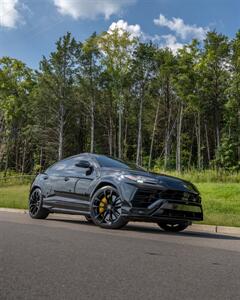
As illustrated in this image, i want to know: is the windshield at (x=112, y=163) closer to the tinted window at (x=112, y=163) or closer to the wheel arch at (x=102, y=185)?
the tinted window at (x=112, y=163)

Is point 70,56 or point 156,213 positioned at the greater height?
point 70,56

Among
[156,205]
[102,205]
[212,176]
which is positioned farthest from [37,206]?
[212,176]

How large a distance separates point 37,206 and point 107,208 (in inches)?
108

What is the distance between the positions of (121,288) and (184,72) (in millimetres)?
47522

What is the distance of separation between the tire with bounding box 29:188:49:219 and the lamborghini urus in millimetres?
184

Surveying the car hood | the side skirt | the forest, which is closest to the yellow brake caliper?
the side skirt

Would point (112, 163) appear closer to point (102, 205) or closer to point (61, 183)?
point (102, 205)

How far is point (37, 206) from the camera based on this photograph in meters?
11.2

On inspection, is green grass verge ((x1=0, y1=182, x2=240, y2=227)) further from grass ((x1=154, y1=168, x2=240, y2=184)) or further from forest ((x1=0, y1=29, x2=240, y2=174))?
forest ((x1=0, y1=29, x2=240, y2=174))

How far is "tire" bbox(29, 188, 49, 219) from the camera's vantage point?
1110cm

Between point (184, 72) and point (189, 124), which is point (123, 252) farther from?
point (189, 124)

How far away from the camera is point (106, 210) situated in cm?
912

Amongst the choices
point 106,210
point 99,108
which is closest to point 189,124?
point 99,108

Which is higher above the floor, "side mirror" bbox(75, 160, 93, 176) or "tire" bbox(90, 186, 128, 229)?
"side mirror" bbox(75, 160, 93, 176)
